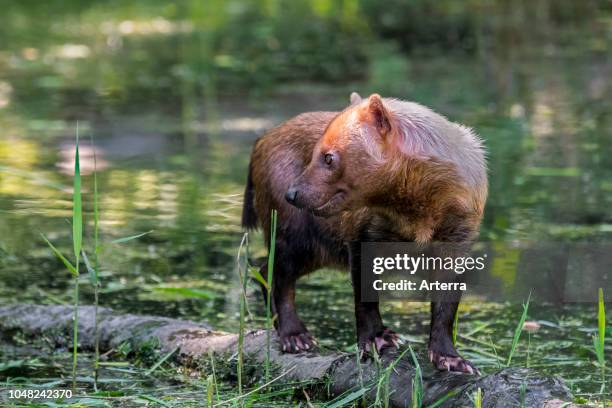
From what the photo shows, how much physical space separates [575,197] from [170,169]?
3.25 m

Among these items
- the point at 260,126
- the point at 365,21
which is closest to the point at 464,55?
the point at 365,21

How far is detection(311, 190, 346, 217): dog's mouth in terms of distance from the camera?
496 cm

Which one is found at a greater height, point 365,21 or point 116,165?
point 365,21

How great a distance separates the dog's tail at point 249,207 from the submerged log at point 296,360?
62cm

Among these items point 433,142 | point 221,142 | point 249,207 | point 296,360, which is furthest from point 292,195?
point 221,142

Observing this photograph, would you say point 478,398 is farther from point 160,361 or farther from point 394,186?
point 160,361

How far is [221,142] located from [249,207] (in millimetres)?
4794

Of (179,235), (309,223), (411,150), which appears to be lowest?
(179,235)

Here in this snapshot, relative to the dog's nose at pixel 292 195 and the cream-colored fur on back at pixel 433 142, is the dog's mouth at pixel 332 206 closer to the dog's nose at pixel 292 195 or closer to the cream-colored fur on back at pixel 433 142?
the dog's nose at pixel 292 195

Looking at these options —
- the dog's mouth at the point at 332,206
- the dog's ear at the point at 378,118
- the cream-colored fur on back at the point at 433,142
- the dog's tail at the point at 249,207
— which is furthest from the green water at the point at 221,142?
the dog's ear at the point at 378,118

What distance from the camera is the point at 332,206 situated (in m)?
4.96

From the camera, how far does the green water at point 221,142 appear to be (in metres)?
6.52

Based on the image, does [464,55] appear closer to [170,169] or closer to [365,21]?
[365,21]

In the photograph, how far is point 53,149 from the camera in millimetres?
10578
